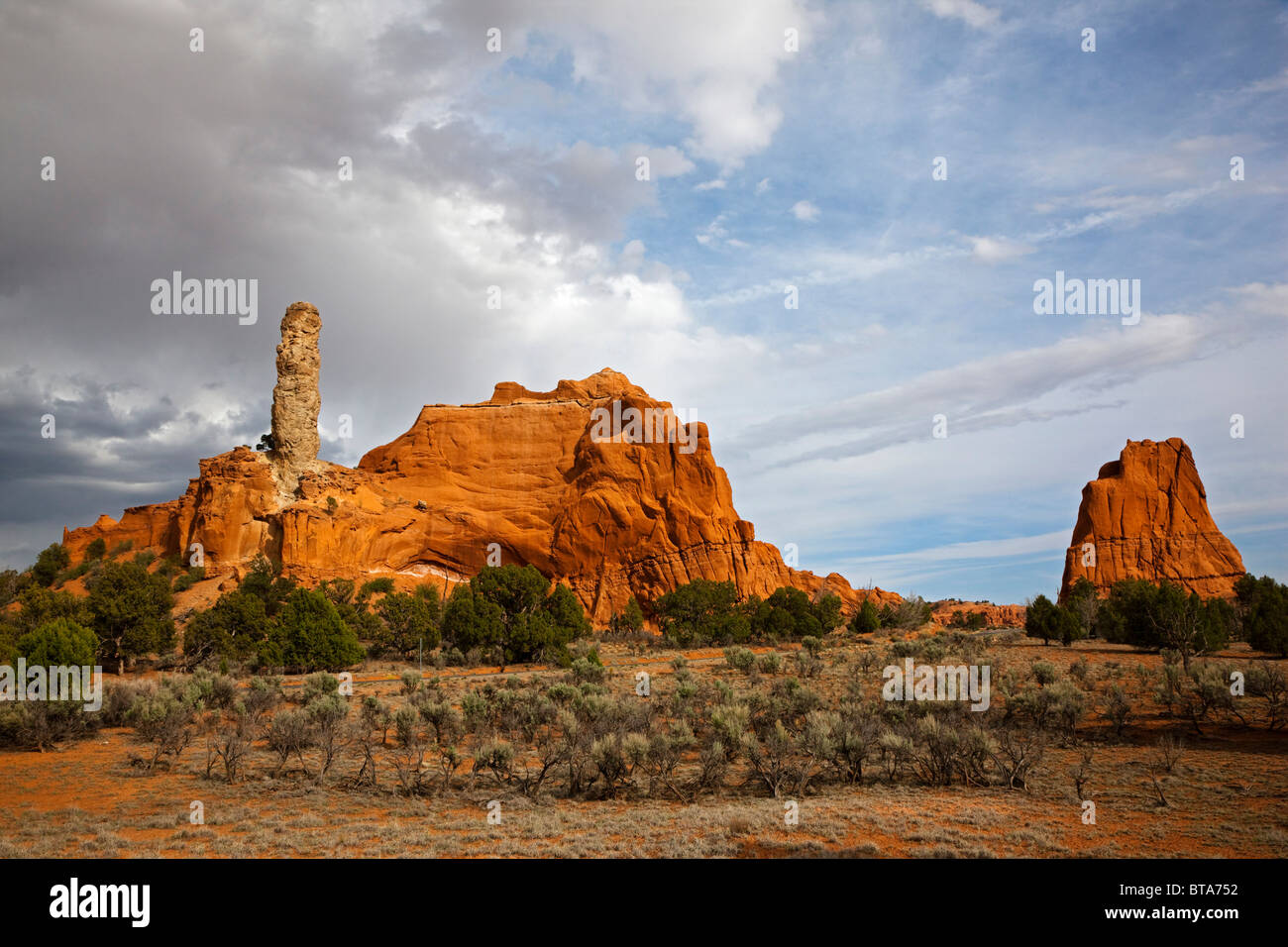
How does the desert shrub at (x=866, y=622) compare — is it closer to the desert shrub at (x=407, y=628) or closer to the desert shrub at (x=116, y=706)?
the desert shrub at (x=407, y=628)

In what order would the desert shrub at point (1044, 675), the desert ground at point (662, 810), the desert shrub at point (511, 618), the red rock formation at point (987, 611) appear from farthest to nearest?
1. the red rock formation at point (987, 611)
2. the desert shrub at point (511, 618)
3. the desert shrub at point (1044, 675)
4. the desert ground at point (662, 810)

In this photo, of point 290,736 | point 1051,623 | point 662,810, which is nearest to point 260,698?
point 290,736

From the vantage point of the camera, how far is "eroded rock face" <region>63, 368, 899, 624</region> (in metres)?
63.5

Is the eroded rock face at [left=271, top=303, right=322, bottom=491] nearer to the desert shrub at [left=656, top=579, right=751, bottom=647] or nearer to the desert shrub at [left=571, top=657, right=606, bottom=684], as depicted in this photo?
the desert shrub at [left=656, top=579, right=751, bottom=647]

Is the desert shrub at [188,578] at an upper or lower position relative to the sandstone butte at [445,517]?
lower

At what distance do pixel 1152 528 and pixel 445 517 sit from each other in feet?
253

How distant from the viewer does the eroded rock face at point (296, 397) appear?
221ft

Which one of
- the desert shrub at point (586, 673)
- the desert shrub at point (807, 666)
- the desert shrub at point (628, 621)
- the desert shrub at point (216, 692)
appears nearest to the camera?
the desert shrub at point (216, 692)

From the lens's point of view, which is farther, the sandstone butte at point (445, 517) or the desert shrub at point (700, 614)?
the sandstone butte at point (445, 517)

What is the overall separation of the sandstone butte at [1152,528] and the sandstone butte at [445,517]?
37.5 m

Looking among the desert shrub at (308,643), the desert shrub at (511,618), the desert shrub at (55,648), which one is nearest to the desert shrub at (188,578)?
the desert shrub at (511,618)

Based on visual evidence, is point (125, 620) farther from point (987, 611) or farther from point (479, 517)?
point (987, 611)

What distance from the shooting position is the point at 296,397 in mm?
67750

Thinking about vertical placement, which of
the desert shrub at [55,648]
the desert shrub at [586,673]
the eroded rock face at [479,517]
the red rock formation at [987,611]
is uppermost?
the eroded rock face at [479,517]
